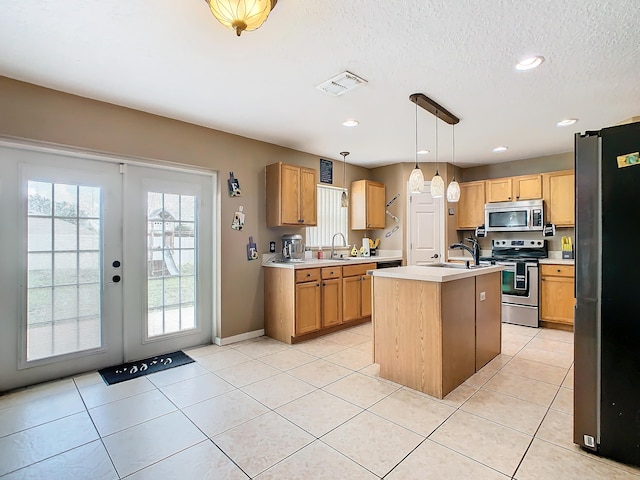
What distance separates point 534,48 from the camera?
7.42 feet

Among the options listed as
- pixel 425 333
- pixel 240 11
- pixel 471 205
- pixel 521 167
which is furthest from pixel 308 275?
pixel 521 167

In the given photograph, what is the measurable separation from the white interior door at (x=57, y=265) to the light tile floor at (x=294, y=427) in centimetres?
27

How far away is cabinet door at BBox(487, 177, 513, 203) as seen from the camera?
210 inches

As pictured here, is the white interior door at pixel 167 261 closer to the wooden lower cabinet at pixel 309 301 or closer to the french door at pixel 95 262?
the french door at pixel 95 262

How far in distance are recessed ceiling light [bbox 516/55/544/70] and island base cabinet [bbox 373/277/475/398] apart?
5.63 feet

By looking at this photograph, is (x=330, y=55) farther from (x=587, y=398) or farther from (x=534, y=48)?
(x=587, y=398)

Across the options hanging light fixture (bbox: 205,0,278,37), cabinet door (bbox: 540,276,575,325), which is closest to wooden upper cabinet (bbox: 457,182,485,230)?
cabinet door (bbox: 540,276,575,325)

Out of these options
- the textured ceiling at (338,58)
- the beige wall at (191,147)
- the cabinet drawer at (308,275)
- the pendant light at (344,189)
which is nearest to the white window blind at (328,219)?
the pendant light at (344,189)

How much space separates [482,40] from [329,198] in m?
3.48

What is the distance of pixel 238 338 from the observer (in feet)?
13.4

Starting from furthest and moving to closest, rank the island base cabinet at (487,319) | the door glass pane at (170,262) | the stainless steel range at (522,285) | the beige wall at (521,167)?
the beige wall at (521,167), the stainless steel range at (522,285), the door glass pane at (170,262), the island base cabinet at (487,319)

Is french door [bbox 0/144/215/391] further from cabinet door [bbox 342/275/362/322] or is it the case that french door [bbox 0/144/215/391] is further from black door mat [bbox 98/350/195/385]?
cabinet door [bbox 342/275/362/322]

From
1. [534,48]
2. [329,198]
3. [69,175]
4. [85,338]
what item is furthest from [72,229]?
[534,48]

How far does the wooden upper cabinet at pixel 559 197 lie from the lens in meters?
4.77
